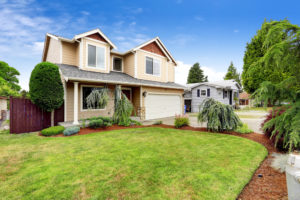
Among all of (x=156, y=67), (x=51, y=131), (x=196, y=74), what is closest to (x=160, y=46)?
(x=156, y=67)

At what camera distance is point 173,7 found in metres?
10.9

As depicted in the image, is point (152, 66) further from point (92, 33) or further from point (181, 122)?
point (181, 122)

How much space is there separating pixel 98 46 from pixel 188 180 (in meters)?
10.7

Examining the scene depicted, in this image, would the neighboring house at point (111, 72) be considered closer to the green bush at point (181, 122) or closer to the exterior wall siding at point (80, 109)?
the exterior wall siding at point (80, 109)

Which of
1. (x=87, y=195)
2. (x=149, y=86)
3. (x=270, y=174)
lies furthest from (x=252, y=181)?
(x=149, y=86)

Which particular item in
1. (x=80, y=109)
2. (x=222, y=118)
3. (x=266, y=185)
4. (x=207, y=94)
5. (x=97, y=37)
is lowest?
(x=266, y=185)

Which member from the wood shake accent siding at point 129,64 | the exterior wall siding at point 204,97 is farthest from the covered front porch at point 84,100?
the exterior wall siding at point 204,97

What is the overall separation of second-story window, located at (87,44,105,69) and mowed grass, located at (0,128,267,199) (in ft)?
22.6

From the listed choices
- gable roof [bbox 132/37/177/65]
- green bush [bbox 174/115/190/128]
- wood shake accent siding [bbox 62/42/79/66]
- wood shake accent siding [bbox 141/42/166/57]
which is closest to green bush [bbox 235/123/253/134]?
green bush [bbox 174/115/190/128]

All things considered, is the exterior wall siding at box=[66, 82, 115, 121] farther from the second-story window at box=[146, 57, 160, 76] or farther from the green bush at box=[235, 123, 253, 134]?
the green bush at box=[235, 123, 253, 134]

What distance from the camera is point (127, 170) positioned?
3.15 meters

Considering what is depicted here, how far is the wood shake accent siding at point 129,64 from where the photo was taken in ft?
39.7

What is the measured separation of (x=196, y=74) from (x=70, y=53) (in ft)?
124

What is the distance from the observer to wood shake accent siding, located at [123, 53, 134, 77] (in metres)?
12.1
